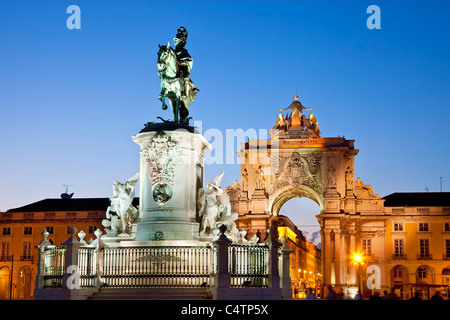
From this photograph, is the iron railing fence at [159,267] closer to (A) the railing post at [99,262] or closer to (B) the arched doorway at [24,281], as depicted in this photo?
(A) the railing post at [99,262]

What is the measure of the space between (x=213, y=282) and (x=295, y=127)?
213ft

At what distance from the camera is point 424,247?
7644 centimetres

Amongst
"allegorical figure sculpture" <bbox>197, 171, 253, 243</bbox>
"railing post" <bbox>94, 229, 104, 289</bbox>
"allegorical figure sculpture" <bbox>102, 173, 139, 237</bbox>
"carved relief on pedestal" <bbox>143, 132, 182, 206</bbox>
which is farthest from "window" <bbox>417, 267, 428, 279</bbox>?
"railing post" <bbox>94, 229, 104, 289</bbox>

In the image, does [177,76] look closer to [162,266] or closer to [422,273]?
[162,266]

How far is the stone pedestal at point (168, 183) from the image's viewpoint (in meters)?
20.5

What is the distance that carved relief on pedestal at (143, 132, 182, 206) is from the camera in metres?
20.9

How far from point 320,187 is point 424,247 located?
1268 cm

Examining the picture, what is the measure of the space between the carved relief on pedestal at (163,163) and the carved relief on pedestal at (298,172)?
59.1 m

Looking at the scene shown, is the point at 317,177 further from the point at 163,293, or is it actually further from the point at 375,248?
the point at 163,293

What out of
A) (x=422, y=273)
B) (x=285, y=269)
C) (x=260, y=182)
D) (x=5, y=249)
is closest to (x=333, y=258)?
(x=422, y=273)

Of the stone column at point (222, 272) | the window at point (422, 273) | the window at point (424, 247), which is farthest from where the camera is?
the window at point (422, 273)

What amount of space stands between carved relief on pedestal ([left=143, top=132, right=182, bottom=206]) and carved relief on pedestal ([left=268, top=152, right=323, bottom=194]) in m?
59.1

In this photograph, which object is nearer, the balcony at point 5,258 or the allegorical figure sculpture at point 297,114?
the balcony at point 5,258

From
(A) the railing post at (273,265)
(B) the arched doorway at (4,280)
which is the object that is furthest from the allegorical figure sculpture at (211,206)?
(B) the arched doorway at (4,280)
